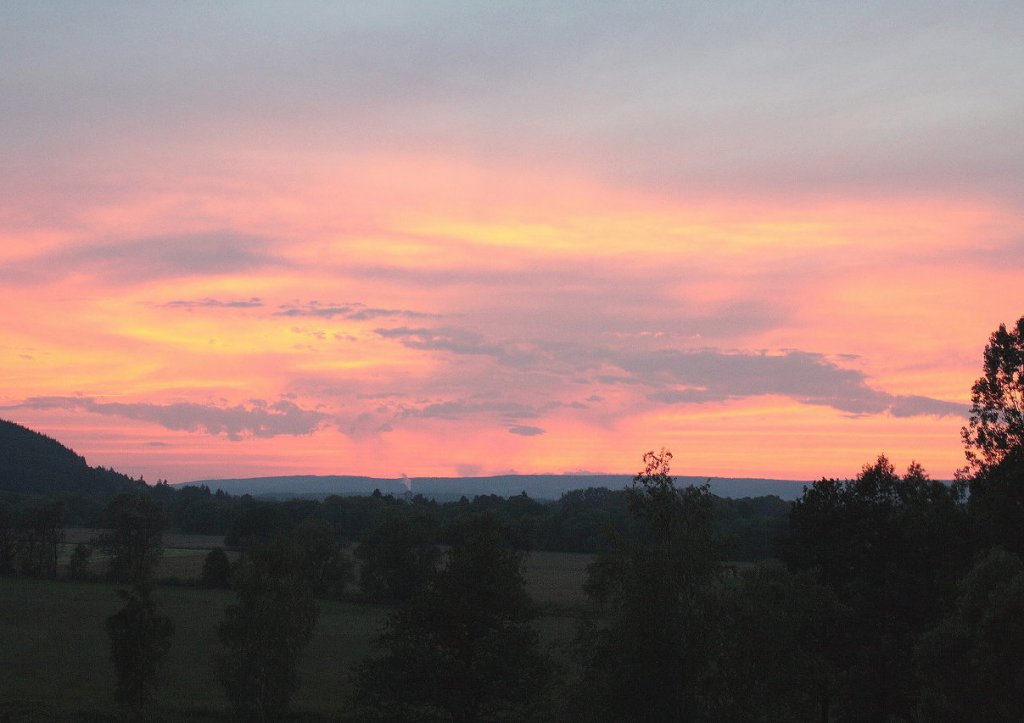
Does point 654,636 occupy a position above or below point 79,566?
above

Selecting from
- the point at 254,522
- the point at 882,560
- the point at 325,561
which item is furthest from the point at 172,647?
the point at 254,522

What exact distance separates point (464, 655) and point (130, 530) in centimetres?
8944

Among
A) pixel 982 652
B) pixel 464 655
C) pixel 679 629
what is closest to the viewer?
pixel 679 629

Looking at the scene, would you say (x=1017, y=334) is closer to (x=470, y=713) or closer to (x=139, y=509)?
(x=470, y=713)

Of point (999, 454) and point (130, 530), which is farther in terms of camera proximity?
point (130, 530)

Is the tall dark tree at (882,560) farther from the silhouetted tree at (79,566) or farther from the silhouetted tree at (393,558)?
the silhouetted tree at (79,566)

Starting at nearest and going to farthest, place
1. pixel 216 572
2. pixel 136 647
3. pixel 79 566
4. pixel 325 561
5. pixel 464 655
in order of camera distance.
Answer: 1. pixel 464 655
2. pixel 136 647
3. pixel 325 561
4. pixel 216 572
5. pixel 79 566

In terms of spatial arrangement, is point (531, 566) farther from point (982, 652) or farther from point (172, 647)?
point (982, 652)

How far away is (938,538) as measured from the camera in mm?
39969

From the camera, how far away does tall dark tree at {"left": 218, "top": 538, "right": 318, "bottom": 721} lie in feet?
177

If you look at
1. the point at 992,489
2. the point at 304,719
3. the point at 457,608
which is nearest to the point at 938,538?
the point at 992,489

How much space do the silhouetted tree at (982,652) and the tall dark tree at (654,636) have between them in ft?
26.6

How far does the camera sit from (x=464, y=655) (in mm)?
38219

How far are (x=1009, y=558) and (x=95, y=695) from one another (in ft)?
161
